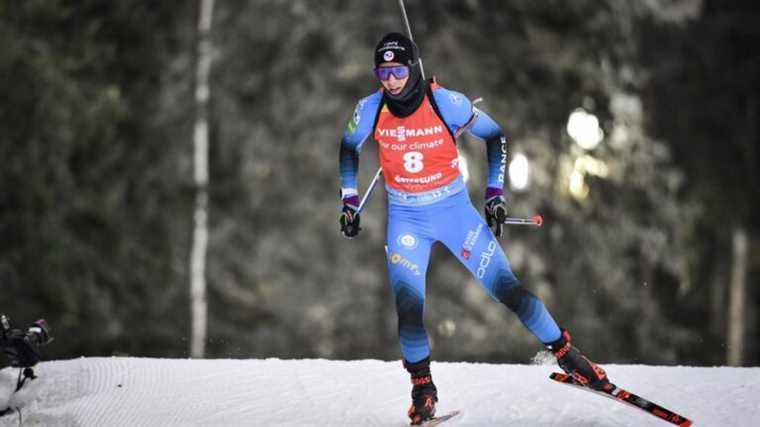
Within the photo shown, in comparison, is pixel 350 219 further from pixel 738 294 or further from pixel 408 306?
pixel 738 294

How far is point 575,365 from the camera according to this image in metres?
6.10

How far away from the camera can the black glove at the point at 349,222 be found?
20.2 feet

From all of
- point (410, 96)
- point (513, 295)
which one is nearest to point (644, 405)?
point (513, 295)

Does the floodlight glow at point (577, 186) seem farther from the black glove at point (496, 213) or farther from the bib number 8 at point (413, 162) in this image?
the bib number 8 at point (413, 162)

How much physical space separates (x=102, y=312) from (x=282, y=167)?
11.7ft

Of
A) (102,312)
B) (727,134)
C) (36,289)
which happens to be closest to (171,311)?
(102,312)

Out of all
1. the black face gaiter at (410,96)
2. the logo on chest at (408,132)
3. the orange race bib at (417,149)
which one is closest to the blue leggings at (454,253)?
the orange race bib at (417,149)

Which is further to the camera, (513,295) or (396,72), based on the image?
(513,295)

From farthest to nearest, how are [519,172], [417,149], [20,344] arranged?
[519,172] < [20,344] < [417,149]

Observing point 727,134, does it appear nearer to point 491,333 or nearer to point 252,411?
point 491,333

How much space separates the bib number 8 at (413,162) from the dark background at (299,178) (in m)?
Answer: 6.57

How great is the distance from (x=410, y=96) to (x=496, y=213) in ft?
3.01

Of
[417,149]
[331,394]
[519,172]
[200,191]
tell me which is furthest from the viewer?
[200,191]

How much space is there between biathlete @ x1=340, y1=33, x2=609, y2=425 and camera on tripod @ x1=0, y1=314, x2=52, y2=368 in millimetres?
2266
